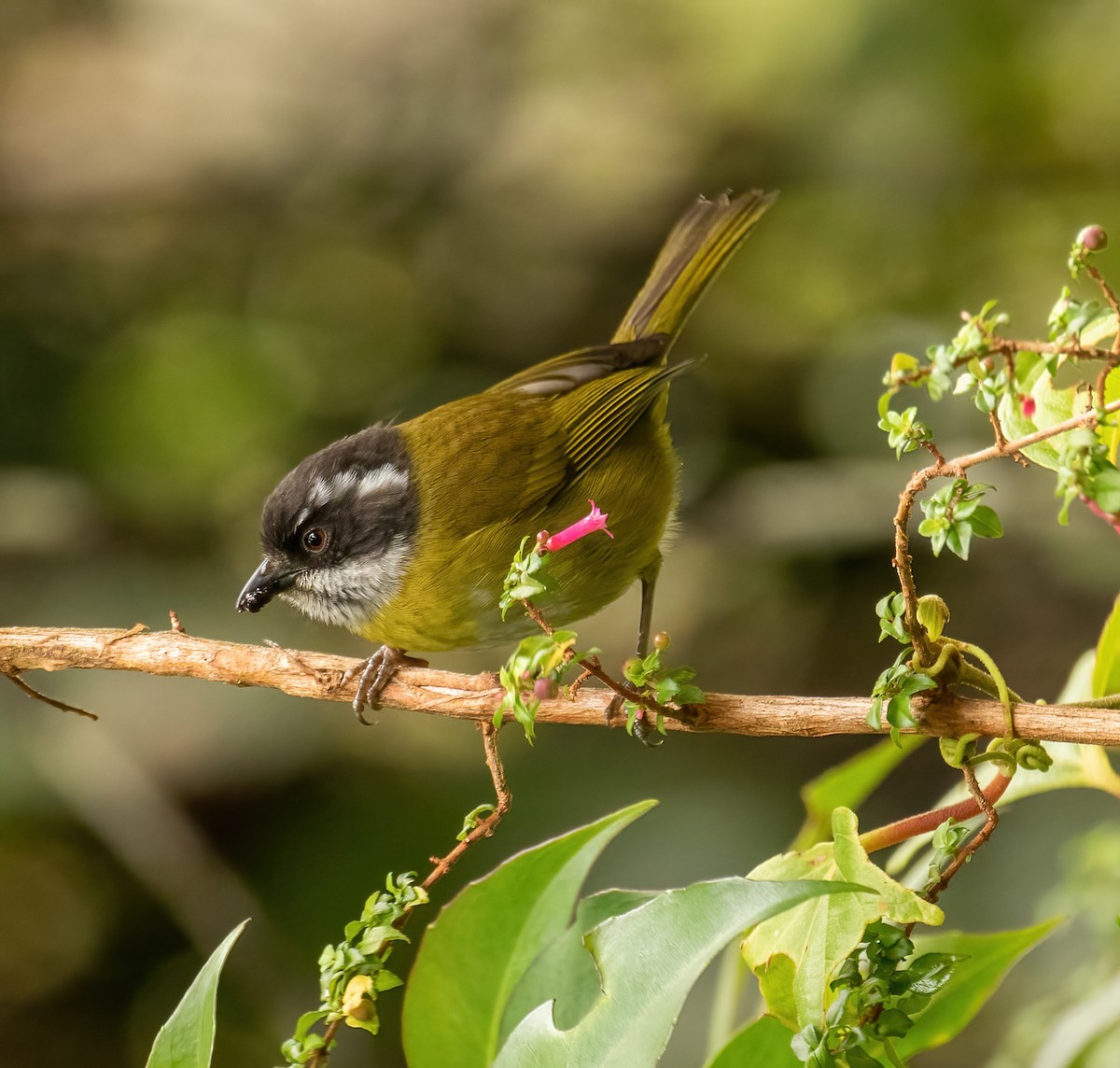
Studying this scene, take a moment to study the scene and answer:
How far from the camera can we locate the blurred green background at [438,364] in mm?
3564

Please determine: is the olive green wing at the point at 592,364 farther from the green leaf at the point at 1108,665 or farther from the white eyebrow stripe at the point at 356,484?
the green leaf at the point at 1108,665

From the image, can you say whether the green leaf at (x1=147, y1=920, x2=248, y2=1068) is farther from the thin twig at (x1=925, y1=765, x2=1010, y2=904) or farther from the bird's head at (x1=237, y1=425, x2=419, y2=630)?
the bird's head at (x1=237, y1=425, x2=419, y2=630)

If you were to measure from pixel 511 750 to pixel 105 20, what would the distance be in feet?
11.5

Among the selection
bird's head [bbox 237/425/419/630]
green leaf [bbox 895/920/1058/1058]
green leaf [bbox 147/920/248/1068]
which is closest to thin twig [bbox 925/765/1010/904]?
green leaf [bbox 895/920/1058/1058]

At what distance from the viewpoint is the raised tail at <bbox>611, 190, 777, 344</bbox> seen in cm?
291

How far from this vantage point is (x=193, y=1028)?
3.88ft

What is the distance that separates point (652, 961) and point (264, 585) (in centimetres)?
166

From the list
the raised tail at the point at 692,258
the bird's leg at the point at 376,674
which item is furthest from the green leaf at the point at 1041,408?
the raised tail at the point at 692,258

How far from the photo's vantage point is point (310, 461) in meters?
2.46

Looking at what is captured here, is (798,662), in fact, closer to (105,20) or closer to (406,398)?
(406,398)

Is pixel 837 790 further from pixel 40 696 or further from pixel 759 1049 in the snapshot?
pixel 40 696

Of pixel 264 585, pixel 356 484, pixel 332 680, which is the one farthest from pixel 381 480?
pixel 332 680

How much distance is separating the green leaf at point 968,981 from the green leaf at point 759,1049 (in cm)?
24

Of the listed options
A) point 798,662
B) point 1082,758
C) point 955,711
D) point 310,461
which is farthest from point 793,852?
point 798,662
